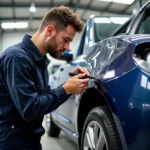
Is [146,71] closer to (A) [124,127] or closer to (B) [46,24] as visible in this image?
(A) [124,127]

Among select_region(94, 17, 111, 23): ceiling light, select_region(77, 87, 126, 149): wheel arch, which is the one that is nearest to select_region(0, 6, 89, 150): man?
select_region(77, 87, 126, 149): wheel arch

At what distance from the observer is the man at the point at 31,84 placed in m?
1.30

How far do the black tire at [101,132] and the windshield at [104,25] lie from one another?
3.23 feet

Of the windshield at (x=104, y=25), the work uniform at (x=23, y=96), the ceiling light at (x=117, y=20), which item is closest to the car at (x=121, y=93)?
the work uniform at (x=23, y=96)

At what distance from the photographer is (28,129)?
1501mm

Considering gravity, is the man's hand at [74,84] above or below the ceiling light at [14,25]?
above

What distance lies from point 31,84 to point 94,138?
0.62 m

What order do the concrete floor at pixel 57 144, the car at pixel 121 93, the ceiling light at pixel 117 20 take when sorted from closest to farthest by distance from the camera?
the car at pixel 121 93 < the ceiling light at pixel 117 20 < the concrete floor at pixel 57 144

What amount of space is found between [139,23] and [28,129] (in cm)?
103

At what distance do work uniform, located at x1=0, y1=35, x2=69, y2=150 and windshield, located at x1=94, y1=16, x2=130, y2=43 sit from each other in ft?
3.53

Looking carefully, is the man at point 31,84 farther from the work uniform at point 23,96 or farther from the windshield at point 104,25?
the windshield at point 104,25

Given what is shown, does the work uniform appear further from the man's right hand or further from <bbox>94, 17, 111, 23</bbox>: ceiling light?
<bbox>94, 17, 111, 23</bbox>: ceiling light

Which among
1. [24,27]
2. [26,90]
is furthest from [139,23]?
[24,27]

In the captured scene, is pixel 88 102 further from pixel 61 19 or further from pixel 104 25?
pixel 104 25
